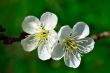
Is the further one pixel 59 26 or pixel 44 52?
pixel 59 26

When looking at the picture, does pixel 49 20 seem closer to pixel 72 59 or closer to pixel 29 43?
pixel 29 43

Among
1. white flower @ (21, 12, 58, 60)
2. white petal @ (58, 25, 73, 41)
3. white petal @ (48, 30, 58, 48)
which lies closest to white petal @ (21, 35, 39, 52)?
white flower @ (21, 12, 58, 60)

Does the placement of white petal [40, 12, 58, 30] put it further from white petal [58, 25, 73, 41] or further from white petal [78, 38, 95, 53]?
white petal [78, 38, 95, 53]

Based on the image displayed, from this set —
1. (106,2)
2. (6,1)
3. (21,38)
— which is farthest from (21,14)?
(21,38)

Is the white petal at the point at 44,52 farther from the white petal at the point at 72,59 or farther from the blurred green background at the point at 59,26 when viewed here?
the blurred green background at the point at 59,26

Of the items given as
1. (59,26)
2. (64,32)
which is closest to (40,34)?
(64,32)

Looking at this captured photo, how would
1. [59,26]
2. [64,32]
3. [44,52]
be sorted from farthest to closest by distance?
[59,26] < [44,52] < [64,32]

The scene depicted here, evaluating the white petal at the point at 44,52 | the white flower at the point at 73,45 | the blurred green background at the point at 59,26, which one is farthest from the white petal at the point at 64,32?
the blurred green background at the point at 59,26
